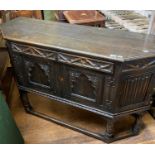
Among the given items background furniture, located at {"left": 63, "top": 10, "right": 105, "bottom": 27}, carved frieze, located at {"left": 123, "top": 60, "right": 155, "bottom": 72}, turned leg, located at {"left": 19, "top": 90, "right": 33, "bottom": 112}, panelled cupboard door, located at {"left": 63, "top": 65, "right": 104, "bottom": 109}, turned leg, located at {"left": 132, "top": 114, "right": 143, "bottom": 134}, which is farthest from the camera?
background furniture, located at {"left": 63, "top": 10, "right": 105, "bottom": 27}

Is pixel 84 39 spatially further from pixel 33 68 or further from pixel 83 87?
pixel 33 68

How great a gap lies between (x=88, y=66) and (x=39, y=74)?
49 centimetres

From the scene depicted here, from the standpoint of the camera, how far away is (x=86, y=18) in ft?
9.59

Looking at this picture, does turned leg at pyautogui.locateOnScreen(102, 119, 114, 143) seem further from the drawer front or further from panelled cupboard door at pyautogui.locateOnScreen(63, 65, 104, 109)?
the drawer front

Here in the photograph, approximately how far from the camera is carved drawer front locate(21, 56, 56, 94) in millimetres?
1481

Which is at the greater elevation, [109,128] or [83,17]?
[83,17]

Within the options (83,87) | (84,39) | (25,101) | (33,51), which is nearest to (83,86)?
(83,87)

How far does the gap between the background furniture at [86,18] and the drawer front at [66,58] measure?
1537mm

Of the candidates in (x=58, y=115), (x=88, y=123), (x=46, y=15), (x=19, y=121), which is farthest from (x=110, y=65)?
(x=46, y=15)

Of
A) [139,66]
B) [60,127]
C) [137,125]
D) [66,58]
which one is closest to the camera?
[139,66]

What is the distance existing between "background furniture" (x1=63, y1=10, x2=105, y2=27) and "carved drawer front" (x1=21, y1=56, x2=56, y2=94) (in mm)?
1494

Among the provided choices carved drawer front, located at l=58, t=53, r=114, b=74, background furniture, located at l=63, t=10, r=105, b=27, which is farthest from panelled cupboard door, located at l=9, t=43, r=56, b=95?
background furniture, located at l=63, t=10, r=105, b=27

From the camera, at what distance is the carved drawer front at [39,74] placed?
148cm
